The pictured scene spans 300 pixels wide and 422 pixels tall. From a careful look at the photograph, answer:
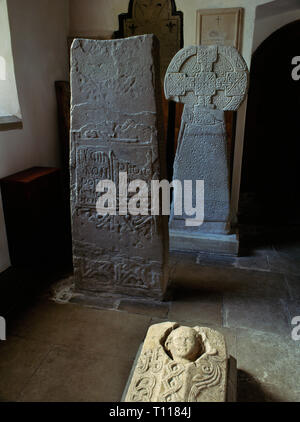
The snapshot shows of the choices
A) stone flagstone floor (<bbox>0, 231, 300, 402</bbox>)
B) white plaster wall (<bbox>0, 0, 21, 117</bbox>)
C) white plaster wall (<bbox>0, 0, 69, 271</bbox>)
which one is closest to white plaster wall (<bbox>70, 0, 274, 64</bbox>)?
white plaster wall (<bbox>0, 0, 69, 271</bbox>)

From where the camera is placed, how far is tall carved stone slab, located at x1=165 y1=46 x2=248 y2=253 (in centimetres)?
342

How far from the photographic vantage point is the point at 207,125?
3.59m

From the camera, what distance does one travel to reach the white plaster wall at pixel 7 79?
3.30 meters

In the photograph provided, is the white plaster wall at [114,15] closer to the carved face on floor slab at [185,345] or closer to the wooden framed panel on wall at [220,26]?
the wooden framed panel on wall at [220,26]

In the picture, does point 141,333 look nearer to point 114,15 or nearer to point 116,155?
point 116,155

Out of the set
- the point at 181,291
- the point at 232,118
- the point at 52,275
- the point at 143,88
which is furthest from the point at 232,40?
the point at 52,275

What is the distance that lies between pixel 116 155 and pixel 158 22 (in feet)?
8.55

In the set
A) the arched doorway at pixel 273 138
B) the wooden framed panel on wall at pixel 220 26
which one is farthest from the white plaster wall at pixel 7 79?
the arched doorway at pixel 273 138

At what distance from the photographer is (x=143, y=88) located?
2.41 m

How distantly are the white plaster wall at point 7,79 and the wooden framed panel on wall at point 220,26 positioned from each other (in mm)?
2243

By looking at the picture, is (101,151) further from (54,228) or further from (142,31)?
(142,31)

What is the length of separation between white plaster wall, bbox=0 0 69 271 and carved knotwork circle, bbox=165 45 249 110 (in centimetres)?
153

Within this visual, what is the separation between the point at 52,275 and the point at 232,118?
9.75ft

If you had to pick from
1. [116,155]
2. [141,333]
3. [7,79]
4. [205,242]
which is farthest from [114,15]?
[141,333]
